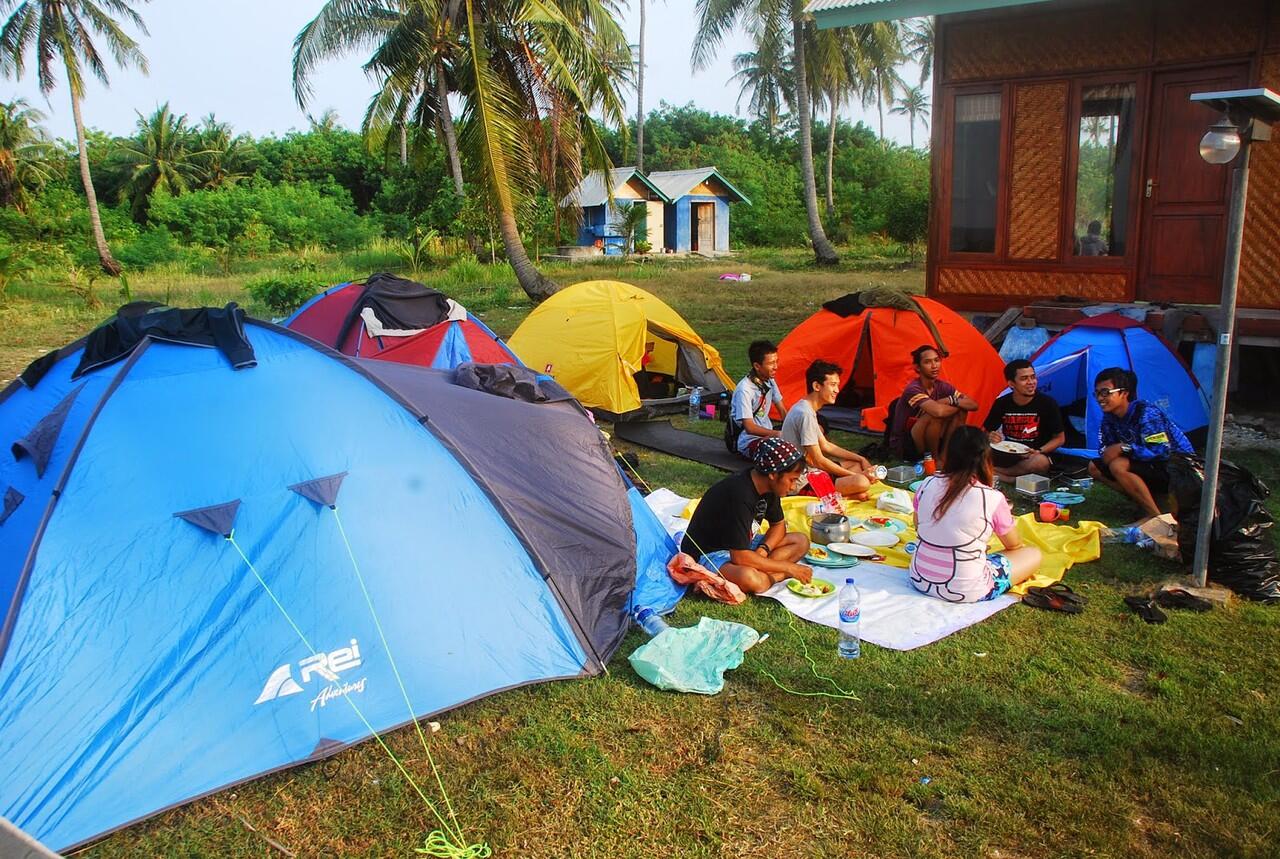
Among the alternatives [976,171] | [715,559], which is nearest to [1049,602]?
[715,559]

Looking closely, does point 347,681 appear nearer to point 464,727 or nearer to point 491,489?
point 464,727

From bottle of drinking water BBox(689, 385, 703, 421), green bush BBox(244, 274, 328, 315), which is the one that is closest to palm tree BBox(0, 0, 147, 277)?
green bush BBox(244, 274, 328, 315)

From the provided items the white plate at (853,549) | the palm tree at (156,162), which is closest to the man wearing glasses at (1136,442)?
the white plate at (853,549)

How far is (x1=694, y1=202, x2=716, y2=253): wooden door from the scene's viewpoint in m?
A: 35.6

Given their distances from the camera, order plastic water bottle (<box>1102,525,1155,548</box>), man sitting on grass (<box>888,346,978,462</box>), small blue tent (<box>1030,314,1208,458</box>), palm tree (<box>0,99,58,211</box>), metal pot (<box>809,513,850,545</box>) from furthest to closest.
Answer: palm tree (<box>0,99,58,211</box>) < small blue tent (<box>1030,314,1208,458</box>) < man sitting on grass (<box>888,346,978,462</box>) < metal pot (<box>809,513,850,545</box>) < plastic water bottle (<box>1102,525,1155,548</box>)

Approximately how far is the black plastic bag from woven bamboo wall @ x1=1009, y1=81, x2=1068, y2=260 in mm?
5373

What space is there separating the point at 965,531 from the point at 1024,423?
2.97 metres

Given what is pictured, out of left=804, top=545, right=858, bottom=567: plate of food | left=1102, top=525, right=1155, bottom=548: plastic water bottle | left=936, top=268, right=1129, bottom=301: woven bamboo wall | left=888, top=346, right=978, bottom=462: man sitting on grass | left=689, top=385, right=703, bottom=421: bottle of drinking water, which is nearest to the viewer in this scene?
left=804, top=545, right=858, bottom=567: plate of food

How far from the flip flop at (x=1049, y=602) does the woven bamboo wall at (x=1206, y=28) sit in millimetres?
6709

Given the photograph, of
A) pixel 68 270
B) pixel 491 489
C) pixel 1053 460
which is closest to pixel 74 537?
pixel 491 489

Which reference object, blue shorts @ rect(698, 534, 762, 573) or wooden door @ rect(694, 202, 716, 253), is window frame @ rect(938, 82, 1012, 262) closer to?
blue shorts @ rect(698, 534, 762, 573)

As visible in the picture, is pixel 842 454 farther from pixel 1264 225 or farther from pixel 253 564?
pixel 1264 225

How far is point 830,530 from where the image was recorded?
577cm

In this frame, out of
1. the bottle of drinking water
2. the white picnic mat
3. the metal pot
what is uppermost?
the bottle of drinking water
